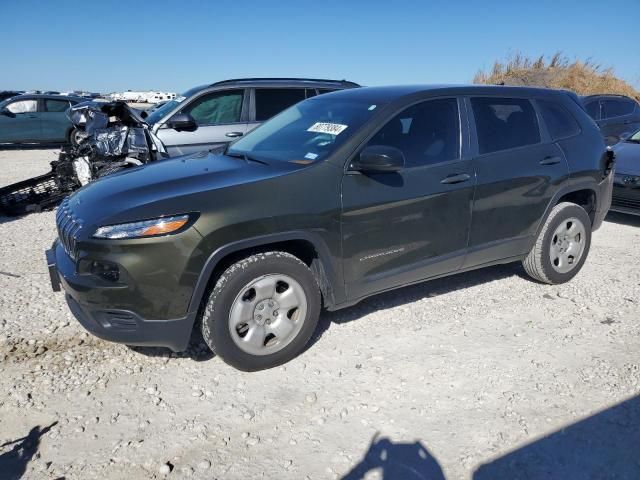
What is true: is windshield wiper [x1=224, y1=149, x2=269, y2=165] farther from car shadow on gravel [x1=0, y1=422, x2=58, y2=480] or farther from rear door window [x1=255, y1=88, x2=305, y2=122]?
rear door window [x1=255, y1=88, x2=305, y2=122]

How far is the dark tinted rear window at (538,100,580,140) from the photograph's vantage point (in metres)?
4.33

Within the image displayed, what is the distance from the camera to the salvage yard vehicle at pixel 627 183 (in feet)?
21.4

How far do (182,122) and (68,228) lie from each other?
146 inches

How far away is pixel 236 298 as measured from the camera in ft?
9.68

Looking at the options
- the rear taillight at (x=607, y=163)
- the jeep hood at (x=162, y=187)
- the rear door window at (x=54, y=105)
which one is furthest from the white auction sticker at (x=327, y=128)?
the rear door window at (x=54, y=105)

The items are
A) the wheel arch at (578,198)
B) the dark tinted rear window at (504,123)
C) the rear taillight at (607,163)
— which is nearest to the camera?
the dark tinted rear window at (504,123)

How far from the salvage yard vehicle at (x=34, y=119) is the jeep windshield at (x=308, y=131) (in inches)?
467

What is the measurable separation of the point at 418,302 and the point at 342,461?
2.00 metres

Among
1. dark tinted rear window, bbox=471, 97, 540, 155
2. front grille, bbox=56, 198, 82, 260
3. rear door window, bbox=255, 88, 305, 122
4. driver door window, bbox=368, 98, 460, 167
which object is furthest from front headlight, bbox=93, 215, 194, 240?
rear door window, bbox=255, 88, 305, 122

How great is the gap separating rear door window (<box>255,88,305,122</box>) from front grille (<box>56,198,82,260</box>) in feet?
14.3

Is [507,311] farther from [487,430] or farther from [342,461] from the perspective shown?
[342,461]

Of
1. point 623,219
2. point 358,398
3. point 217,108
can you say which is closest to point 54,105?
point 217,108

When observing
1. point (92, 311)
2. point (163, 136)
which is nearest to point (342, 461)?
point (92, 311)

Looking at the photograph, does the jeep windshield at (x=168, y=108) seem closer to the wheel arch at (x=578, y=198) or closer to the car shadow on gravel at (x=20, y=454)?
the wheel arch at (x=578, y=198)
